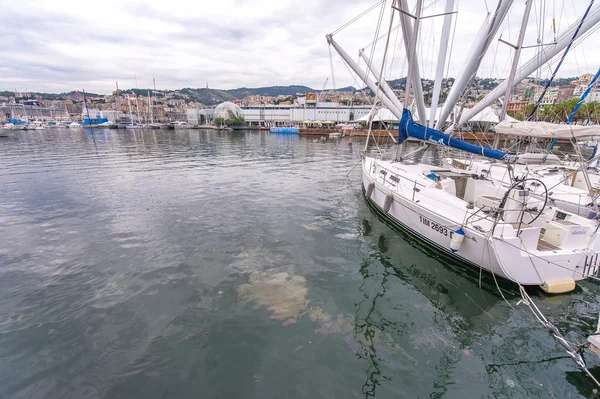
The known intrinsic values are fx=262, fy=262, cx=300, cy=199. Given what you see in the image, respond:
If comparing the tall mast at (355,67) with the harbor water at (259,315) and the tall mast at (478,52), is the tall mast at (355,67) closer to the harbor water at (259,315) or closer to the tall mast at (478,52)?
the tall mast at (478,52)

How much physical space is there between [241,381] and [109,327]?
335 cm

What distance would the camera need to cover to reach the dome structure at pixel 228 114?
107188 millimetres

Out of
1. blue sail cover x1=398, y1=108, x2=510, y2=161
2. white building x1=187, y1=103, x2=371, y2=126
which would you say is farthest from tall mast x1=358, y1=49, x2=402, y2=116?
white building x1=187, y1=103, x2=371, y2=126

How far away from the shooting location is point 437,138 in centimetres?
1175

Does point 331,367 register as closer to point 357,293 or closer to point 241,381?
point 241,381

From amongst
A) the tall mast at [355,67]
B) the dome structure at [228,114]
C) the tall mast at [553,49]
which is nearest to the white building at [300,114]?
the dome structure at [228,114]

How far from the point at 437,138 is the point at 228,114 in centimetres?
10918

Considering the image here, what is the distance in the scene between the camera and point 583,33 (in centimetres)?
1231

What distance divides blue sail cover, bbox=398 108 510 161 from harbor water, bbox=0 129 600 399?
4571 millimetres

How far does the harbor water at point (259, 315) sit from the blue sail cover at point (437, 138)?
457 cm

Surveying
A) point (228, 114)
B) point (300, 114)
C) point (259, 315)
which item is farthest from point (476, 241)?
point (228, 114)

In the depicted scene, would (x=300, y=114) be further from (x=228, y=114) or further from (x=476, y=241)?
(x=476, y=241)

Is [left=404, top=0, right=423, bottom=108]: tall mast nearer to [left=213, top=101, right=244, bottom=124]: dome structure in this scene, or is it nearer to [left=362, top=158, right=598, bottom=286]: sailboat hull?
[left=362, top=158, right=598, bottom=286]: sailboat hull

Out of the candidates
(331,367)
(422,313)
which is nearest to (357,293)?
(422,313)
